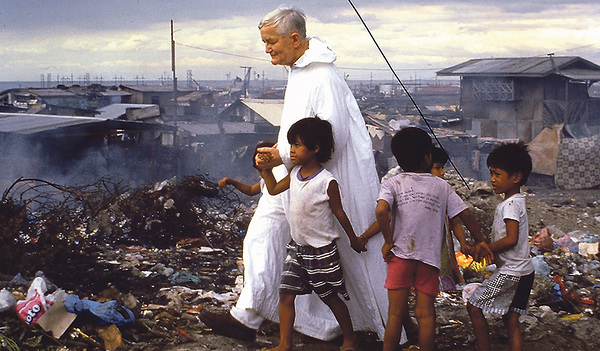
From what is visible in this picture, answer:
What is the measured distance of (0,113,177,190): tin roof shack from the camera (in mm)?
14172

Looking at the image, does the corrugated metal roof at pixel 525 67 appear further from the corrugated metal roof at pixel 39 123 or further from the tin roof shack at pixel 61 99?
the corrugated metal roof at pixel 39 123

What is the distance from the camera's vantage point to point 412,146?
3.03 meters

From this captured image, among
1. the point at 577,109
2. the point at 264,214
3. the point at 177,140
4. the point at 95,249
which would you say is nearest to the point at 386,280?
the point at 264,214

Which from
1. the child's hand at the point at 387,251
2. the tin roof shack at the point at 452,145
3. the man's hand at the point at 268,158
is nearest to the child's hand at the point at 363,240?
the child's hand at the point at 387,251

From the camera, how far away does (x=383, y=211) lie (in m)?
→ 2.94

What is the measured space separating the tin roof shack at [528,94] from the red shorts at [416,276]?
28.4 m

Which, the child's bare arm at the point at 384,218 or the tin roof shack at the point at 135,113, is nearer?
the child's bare arm at the point at 384,218

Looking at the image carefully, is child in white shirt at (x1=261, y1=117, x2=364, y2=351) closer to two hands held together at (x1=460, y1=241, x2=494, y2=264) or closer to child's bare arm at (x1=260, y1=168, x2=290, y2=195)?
child's bare arm at (x1=260, y1=168, x2=290, y2=195)

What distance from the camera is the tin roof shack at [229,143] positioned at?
25.0 metres

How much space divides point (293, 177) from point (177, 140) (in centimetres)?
2335

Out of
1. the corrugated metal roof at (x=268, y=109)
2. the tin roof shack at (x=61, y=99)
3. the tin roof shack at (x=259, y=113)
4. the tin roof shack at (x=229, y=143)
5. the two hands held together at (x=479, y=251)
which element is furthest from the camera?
the corrugated metal roof at (x=268, y=109)

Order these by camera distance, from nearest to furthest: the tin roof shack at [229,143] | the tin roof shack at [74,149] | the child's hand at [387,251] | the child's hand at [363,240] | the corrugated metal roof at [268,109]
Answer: the child's hand at [387,251] < the child's hand at [363,240] < the tin roof shack at [74,149] < the tin roof shack at [229,143] < the corrugated metal roof at [268,109]

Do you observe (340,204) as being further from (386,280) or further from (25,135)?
(25,135)

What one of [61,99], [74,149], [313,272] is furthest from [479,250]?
[61,99]
